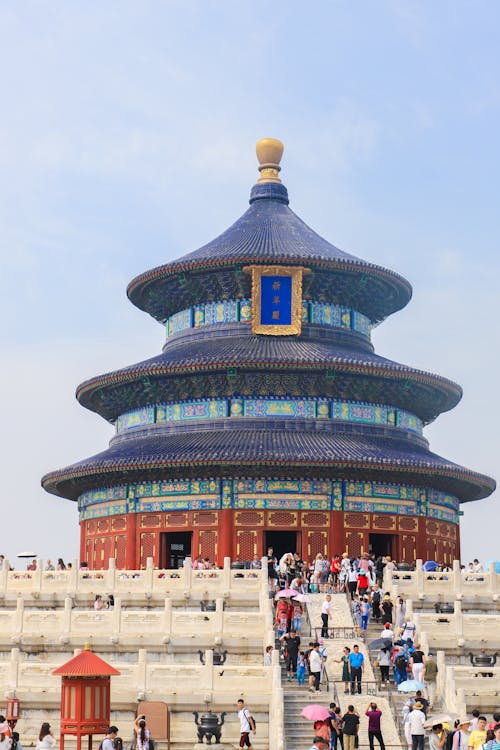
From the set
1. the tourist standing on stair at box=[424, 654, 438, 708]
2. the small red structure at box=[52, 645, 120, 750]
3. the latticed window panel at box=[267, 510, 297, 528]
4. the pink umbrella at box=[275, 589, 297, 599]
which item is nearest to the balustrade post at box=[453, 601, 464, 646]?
the tourist standing on stair at box=[424, 654, 438, 708]

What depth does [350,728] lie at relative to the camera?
1109 inches

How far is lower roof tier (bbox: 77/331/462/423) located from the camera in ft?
185

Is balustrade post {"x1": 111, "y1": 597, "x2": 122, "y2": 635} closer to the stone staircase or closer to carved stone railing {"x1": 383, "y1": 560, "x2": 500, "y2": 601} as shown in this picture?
the stone staircase

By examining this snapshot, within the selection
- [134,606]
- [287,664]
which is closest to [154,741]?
[287,664]

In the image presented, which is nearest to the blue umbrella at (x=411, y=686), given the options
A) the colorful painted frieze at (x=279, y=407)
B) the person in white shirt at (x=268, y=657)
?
the person in white shirt at (x=268, y=657)

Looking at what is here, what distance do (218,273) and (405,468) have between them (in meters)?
12.0

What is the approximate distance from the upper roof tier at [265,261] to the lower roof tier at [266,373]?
2311 mm

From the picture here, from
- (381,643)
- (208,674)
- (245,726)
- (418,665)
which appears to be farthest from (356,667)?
(245,726)

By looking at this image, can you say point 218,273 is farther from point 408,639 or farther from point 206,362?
point 408,639

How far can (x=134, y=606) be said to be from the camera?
3978 centimetres

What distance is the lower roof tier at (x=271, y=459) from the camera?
5331cm

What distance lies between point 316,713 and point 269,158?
41.9 m

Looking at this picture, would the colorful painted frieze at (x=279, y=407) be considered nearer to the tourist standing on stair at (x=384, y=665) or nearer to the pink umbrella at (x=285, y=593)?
the pink umbrella at (x=285, y=593)

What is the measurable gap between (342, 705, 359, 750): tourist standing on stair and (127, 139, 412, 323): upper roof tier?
3267cm
